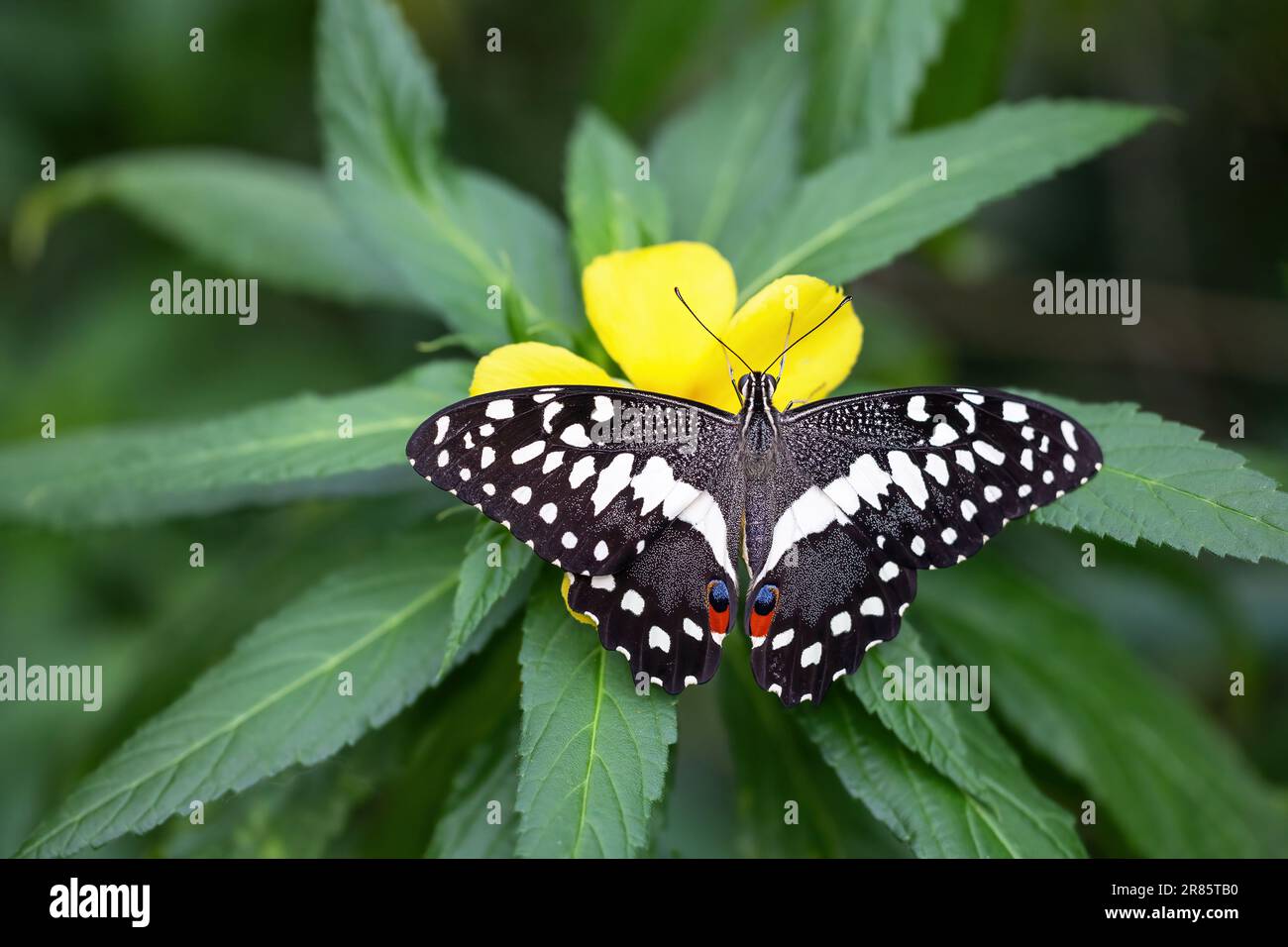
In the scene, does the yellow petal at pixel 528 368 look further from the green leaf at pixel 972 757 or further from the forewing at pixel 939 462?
the green leaf at pixel 972 757

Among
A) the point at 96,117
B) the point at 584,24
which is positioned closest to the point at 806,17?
the point at 584,24

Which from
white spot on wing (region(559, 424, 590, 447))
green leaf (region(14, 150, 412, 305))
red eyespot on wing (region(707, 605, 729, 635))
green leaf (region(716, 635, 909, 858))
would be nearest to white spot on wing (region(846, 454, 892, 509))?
red eyespot on wing (region(707, 605, 729, 635))

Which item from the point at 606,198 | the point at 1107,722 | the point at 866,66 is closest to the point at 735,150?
the point at 866,66

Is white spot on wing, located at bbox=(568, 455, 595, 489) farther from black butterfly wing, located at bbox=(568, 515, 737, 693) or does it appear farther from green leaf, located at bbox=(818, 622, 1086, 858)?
green leaf, located at bbox=(818, 622, 1086, 858)
